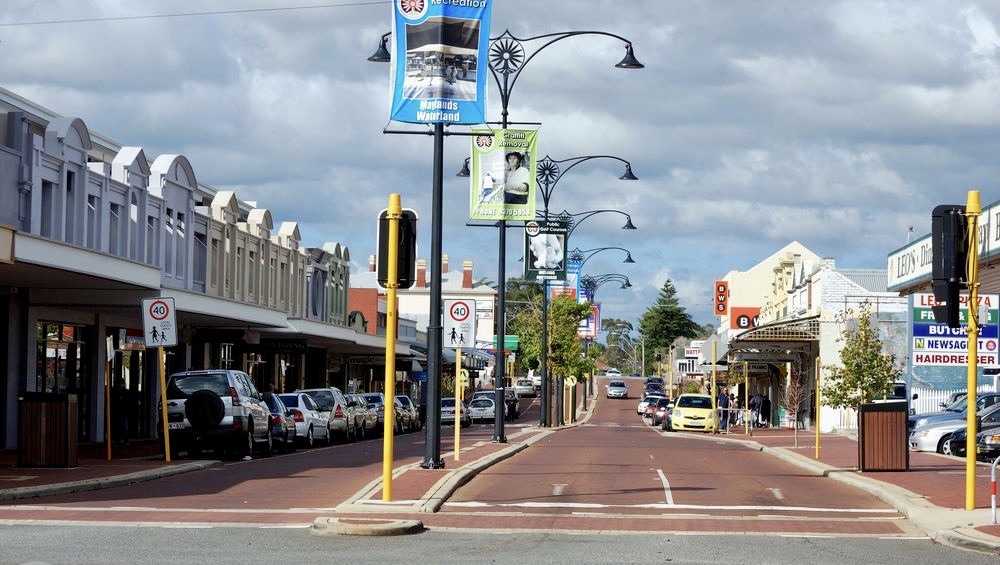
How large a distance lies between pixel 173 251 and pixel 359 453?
13.4 meters

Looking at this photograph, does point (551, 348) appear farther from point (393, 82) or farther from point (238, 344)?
point (393, 82)

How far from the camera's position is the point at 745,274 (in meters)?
112

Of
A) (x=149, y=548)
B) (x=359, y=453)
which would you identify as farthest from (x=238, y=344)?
(x=149, y=548)

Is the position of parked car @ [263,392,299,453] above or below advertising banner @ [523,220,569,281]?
below

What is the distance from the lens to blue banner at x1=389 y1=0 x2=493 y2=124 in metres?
19.9

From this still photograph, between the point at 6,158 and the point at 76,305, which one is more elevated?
the point at 6,158

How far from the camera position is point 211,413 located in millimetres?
27438

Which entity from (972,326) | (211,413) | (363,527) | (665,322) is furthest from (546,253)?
(665,322)

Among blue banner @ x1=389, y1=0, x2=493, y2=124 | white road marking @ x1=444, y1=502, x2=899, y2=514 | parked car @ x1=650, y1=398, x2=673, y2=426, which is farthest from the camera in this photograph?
parked car @ x1=650, y1=398, x2=673, y2=426

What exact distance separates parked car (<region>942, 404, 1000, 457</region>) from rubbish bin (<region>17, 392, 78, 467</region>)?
21106 millimetres

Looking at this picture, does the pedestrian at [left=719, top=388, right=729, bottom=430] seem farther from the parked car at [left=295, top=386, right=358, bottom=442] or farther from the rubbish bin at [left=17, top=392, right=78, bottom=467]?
the rubbish bin at [left=17, top=392, right=78, bottom=467]

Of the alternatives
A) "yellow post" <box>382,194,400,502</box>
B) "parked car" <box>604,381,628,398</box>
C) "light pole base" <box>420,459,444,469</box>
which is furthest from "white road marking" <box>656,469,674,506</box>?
"parked car" <box>604,381,628,398</box>

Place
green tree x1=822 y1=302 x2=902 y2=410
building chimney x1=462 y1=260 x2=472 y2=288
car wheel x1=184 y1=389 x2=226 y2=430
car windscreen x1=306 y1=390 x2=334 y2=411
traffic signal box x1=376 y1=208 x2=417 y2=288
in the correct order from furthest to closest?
building chimney x1=462 y1=260 x2=472 y2=288, car windscreen x1=306 y1=390 x2=334 y2=411, green tree x1=822 y1=302 x2=902 y2=410, car wheel x1=184 y1=389 x2=226 y2=430, traffic signal box x1=376 y1=208 x2=417 y2=288

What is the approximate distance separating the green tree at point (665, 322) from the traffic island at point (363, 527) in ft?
533
